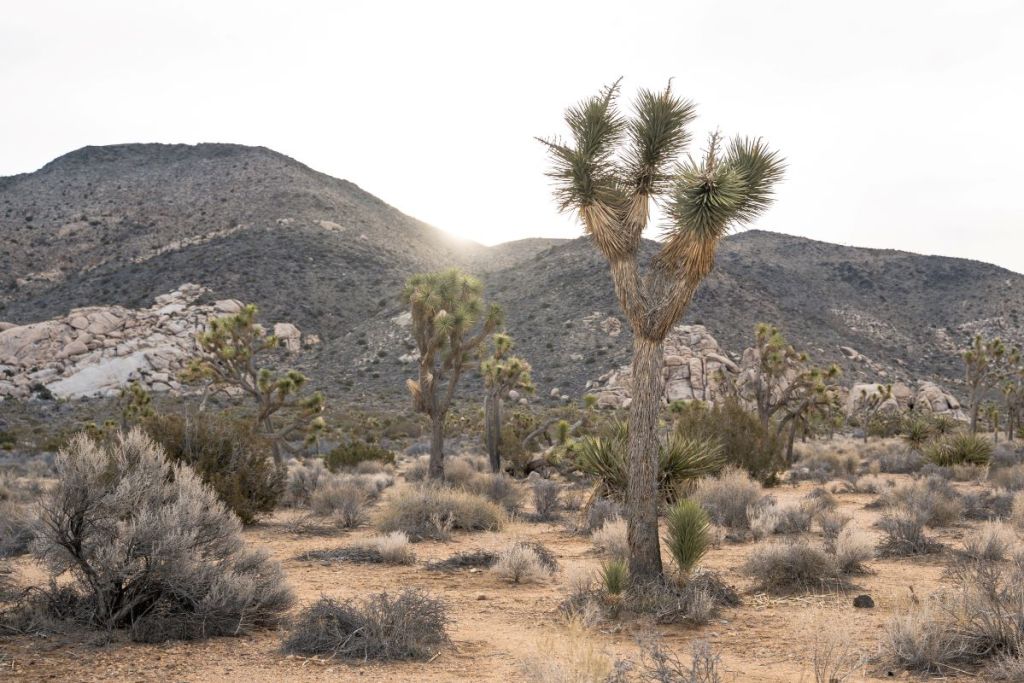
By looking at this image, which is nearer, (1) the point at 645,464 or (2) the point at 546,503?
(1) the point at 645,464

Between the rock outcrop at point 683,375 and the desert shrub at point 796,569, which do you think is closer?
the desert shrub at point 796,569

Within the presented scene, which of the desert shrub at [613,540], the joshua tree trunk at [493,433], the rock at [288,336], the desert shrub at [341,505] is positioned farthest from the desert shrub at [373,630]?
the rock at [288,336]

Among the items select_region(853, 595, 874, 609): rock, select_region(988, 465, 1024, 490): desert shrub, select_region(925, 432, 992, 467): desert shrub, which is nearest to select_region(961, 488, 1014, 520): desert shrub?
select_region(988, 465, 1024, 490): desert shrub

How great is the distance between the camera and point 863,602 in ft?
27.9

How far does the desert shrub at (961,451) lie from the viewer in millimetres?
22422

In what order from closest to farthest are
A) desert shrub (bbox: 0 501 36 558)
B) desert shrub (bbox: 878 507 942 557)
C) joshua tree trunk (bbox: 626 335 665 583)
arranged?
joshua tree trunk (bbox: 626 335 665 583) < desert shrub (bbox: 0 501 36 558) < desert shrub (bbox: 878 507 942 557)

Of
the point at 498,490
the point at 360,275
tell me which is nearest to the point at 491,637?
the point at 498,490

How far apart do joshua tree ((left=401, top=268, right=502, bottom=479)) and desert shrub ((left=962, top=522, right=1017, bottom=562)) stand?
39.5ft

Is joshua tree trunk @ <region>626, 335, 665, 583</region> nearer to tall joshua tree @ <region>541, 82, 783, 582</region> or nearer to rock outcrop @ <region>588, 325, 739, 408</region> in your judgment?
tall joshua tree @ <region>541, 82, 783, 582</region>

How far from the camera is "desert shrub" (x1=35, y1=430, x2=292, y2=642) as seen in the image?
6.77 meters

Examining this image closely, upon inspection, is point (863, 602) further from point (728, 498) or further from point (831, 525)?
point (728, 498)

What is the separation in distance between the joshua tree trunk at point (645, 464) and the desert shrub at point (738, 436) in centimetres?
1158

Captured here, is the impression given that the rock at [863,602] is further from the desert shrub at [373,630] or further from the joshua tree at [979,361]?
the joshua tree at [979,361]

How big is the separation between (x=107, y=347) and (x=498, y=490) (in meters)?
41.9
